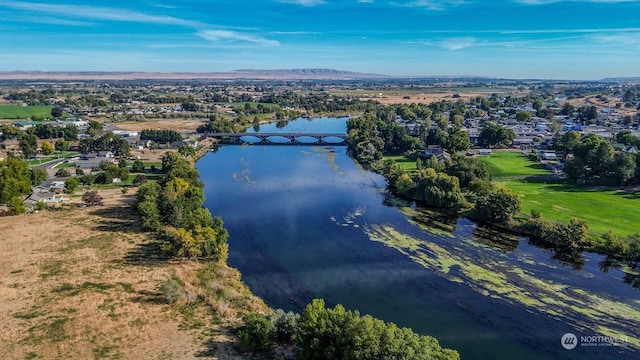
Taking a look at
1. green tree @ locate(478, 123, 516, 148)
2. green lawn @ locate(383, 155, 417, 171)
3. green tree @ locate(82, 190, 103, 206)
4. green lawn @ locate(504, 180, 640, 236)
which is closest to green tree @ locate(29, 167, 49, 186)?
green tree @ locate(82, 190, 103, 206)

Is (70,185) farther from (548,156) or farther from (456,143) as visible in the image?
(548,156)

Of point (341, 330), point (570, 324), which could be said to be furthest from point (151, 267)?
point (570, 324)

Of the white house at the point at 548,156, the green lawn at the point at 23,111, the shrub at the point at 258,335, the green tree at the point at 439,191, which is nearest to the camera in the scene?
the shrub at the point at 258,335

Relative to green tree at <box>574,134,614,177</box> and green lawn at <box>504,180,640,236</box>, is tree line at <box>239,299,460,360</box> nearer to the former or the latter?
green lawn at <box>504,180,640,236</box>

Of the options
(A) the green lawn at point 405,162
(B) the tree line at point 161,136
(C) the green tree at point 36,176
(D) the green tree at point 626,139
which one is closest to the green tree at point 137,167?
(C) the green tree at point 36,176

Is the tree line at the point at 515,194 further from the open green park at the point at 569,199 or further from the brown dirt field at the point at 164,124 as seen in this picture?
the brown dirt field at the point at 164,124
